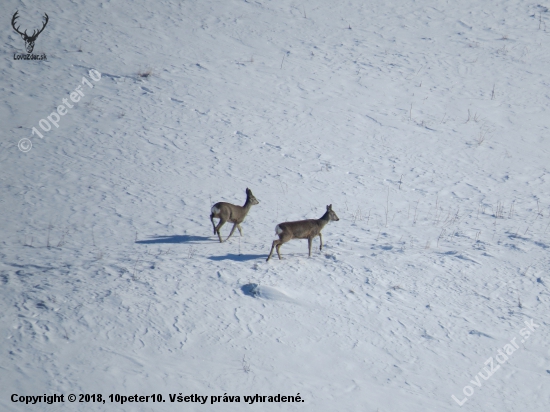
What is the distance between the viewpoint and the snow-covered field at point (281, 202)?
9023mm

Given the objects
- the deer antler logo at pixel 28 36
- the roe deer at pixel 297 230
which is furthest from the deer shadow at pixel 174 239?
the deer antler logo at pixel 28 36

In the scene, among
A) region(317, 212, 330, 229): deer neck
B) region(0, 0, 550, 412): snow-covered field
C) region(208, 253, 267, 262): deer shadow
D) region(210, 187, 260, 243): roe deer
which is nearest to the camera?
region(0, 0, 550, 412): snow-covered field

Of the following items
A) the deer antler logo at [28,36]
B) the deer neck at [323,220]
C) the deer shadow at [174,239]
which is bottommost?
the deer shadow at [174,239]

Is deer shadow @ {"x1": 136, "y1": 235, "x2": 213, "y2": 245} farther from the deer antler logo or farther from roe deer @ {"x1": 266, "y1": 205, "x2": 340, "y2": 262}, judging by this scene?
the deer antler logo

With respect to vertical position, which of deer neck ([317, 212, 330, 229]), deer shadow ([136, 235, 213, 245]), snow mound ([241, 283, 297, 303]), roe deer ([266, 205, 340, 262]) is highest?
deer neck ([317, 212, 330, 229])

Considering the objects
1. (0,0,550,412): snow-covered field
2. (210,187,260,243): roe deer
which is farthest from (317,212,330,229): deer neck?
(210,187,260,243): roe deer

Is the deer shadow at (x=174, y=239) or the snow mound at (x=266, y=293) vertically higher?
the deer shadow at (x=174, y=239)

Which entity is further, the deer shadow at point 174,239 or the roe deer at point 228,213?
the deer shadow at point 174,239

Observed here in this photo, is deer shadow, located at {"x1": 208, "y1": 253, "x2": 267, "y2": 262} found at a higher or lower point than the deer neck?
lower

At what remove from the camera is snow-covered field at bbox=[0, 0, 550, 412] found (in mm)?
9023

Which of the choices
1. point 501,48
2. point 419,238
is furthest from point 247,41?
point 419,238

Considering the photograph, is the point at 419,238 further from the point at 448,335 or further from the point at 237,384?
the point at 237,384

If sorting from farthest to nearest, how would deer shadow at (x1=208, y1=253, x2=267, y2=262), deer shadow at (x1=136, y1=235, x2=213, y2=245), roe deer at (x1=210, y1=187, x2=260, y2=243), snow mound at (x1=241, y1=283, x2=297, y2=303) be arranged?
deer shadow at (x1=136, y1=235, x2=213, y2=245) < roe deer at (x1=210, y1=187, x2=260, y2=243) < deer shadow at (x1=208, y1=253, x2=267, y2=262) < snow mound at (x1=241, y1=283, x2=297, y2=303)

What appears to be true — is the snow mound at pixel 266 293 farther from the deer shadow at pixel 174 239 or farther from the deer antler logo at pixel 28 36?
the deer antler logo at pixel 28 36
